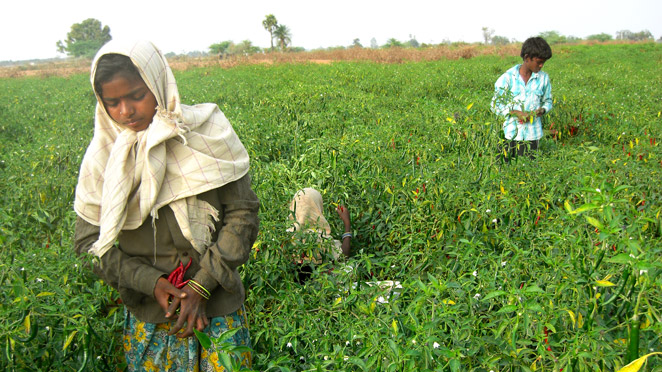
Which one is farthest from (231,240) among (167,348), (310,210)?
(310,210)

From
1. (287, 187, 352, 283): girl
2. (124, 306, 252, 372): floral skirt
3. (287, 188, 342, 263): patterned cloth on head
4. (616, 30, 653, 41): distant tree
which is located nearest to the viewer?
(124, 306, 252, 372): floral skirt

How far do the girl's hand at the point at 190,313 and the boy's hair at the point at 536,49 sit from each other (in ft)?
12.8

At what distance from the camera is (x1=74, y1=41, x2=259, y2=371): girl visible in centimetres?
151

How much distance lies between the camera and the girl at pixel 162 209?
1.51 meters

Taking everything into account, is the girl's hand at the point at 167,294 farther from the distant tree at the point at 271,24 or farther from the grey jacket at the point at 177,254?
the distant tree at the point at 271,24

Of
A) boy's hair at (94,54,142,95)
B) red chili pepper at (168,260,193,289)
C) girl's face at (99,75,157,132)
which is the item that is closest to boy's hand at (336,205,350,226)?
red chili pepper at (168,260,193,289)

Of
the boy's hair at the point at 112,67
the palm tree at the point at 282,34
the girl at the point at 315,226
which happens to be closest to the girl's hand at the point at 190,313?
the boy's hair at the point at 112,67

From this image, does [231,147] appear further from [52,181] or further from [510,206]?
[52,181]

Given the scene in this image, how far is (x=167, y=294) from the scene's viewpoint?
5.17 ft

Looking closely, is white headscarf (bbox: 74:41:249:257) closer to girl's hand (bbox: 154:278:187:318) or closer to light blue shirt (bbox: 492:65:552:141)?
girl's hand (bbox: 154:278:187:318)

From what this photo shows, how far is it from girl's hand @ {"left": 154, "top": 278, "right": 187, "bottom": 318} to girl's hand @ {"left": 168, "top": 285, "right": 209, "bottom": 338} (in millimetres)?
16

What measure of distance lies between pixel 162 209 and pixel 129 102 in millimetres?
350

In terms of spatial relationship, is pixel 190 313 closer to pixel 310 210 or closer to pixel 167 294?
pixel 167 294

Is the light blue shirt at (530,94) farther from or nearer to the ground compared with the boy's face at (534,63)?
nearer to the ground
